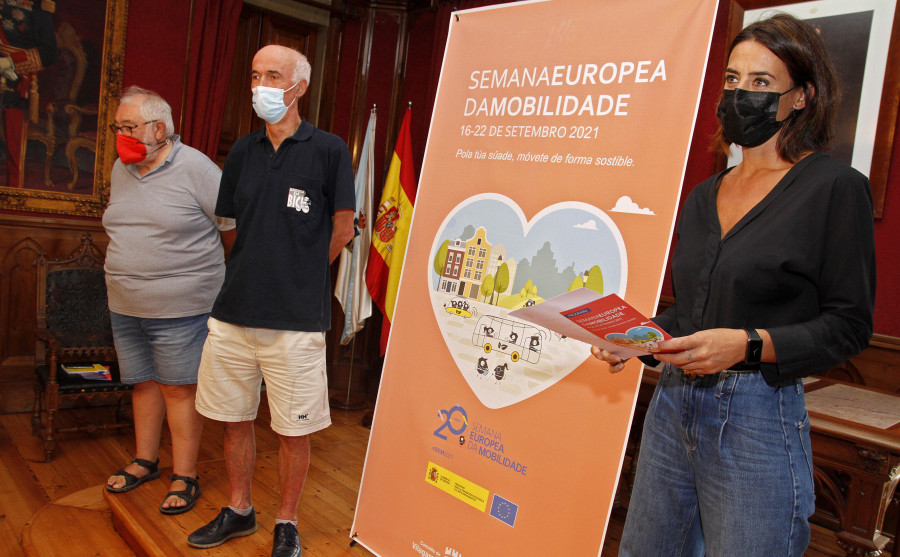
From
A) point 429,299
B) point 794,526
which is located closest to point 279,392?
point 429,299

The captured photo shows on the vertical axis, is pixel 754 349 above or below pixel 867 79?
below

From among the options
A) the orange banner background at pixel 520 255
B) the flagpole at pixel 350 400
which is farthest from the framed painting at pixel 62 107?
the orange banner background at pixel 520 255

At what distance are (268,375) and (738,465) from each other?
5.07ft

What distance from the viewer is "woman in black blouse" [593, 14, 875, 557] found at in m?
1.09

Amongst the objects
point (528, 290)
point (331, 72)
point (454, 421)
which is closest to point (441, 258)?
point (528, 290)

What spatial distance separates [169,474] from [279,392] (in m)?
1.07

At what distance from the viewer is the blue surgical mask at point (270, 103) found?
2.11m

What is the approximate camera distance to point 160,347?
2529 millimetres

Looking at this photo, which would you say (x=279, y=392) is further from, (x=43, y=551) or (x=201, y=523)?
(x=43, y=551)

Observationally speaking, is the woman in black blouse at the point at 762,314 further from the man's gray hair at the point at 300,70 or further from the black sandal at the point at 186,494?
the black sandal at the point at 186,494

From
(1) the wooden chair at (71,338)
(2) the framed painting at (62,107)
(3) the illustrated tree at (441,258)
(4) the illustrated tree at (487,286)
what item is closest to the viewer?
(4) the illustrated tree at (487,286)

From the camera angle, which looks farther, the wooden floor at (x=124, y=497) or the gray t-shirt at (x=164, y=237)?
the gray t-shirt at (x=164, y=237)

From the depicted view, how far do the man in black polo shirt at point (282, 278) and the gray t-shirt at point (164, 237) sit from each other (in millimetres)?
380

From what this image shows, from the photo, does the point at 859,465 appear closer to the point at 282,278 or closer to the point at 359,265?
the point at 282,278
